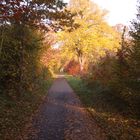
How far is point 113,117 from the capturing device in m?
13.8

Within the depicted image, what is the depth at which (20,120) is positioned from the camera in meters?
12.7

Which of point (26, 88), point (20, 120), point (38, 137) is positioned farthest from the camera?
point (26, 88)

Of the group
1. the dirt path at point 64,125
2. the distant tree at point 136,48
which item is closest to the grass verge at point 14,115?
the dirt path at point 64,125

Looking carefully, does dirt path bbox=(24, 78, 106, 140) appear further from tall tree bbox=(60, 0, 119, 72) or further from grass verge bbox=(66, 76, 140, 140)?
tall tree bbox=(60, 0, 119, 72)

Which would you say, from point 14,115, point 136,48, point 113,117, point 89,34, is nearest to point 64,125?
point 14,115

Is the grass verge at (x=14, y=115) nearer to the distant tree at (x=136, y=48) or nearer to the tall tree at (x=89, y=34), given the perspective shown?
the distant tree at (x=136, y=48)

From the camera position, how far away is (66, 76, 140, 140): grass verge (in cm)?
1090

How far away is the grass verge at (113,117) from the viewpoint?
10898mm

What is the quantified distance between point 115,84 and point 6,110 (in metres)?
5.50

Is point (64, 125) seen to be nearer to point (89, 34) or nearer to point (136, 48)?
point (136, 48)

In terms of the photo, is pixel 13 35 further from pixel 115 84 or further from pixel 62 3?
pixel 115 84

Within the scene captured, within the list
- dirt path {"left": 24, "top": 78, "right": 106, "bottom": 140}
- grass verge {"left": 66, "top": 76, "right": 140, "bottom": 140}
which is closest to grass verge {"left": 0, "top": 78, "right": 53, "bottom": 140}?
dirt path {"left": 24, "top": 78, "right": 106, "bottom": 140}

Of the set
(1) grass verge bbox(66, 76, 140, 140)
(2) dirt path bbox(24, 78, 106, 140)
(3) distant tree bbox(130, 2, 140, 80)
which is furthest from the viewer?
(3) distant tree bbox(130, 2, 140, 80)

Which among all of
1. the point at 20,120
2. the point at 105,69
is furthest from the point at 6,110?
the point at 105,69
